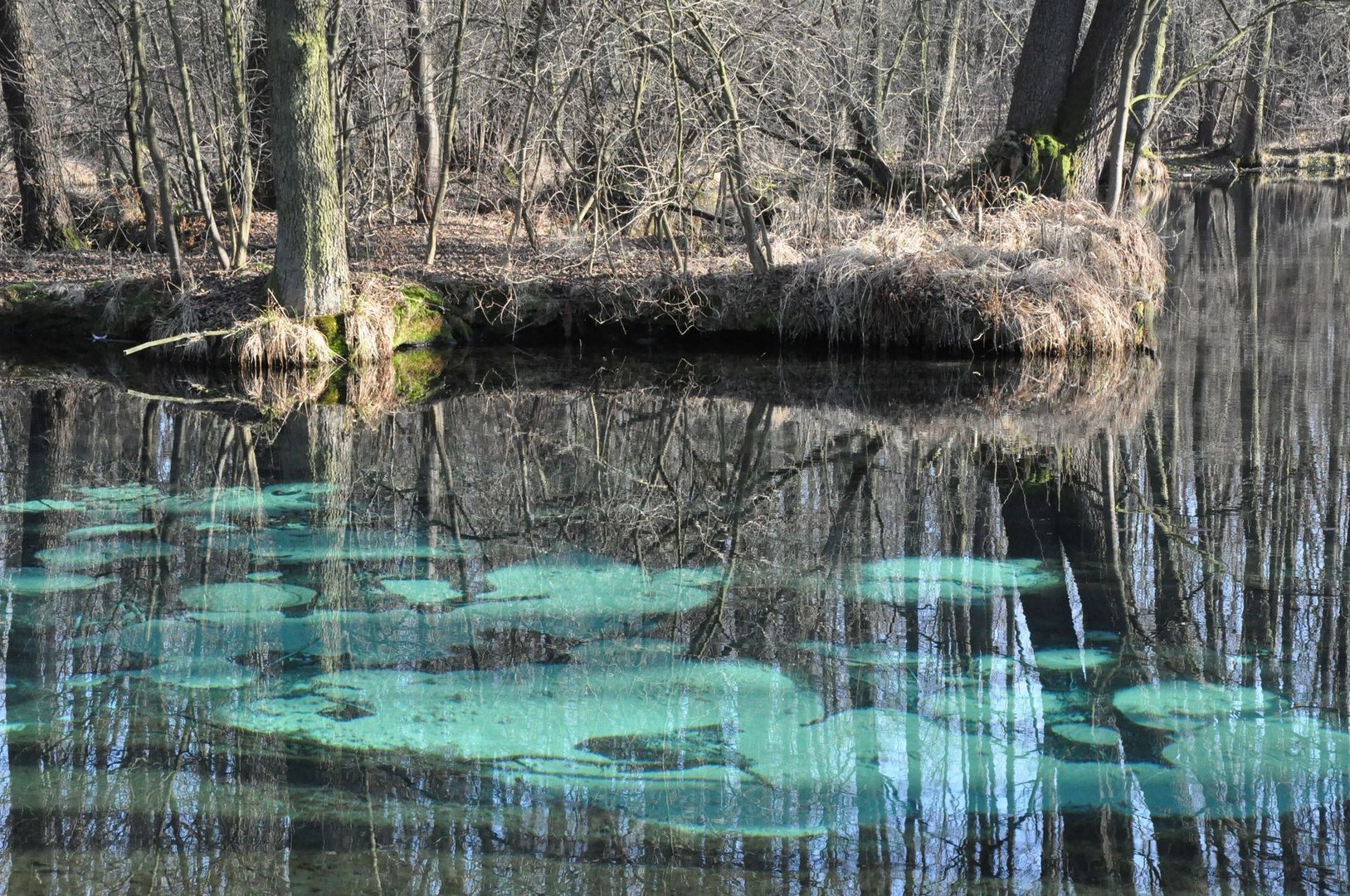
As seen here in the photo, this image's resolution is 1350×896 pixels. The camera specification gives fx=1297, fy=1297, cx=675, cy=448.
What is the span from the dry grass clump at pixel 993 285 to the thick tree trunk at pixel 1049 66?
1.30 metres

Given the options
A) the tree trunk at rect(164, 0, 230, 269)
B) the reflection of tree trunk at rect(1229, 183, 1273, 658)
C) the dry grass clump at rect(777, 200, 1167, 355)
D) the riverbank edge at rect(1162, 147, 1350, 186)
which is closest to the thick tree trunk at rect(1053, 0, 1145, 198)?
the dry grass clump at rect(777, 200, 1167, 355)

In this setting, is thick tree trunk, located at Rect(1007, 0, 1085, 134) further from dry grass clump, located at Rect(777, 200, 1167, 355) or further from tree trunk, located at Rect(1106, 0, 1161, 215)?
dry grass clump, located at Rect(777, 200, 1167, 355)

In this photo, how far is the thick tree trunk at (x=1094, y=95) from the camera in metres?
12.5

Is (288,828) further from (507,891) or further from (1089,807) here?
(1089,807)

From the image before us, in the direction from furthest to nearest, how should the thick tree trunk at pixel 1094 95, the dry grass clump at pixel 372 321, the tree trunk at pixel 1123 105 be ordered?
the thick tree trunk at pixel 1094 95
the tree trunk at pixel 1123 105
the dry grass clump at pixel 372 321

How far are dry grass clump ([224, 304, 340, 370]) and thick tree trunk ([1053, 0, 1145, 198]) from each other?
7.18 meters

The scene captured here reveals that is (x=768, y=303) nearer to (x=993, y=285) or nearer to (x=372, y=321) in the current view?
(x=993, y=285)

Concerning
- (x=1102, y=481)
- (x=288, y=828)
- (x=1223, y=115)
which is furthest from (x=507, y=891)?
(x=1223, y=115)

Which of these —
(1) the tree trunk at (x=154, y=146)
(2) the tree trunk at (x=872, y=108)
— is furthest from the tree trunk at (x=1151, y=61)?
(1) the tree trunk at (x=154, y=146)

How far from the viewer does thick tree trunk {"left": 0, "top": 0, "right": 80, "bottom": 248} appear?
13.7m

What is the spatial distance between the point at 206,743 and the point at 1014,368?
25.6ft

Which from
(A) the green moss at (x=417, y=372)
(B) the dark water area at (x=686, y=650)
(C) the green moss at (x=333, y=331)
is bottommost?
(B) the dark water area at (x=686, y=650)

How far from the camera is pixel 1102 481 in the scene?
6980 millimetres

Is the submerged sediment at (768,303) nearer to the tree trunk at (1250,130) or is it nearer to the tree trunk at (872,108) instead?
the tree trunk at (872,108)
